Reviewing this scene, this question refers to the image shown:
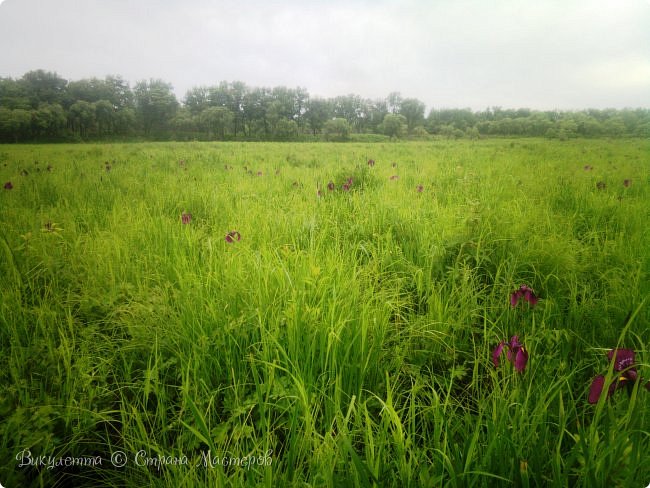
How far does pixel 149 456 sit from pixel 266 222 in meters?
1.90

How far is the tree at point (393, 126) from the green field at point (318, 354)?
4026cm

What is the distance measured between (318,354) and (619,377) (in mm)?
981

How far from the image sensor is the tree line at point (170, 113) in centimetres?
497

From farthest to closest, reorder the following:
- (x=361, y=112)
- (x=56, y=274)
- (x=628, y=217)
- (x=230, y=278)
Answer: (x=361, y=112), (x=628, y=217), (x=56, y=274), (x=230, y=278)

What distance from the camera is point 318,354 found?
51.2 inches

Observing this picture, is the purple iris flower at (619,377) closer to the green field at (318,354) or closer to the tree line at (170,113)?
the green field at (318,354)

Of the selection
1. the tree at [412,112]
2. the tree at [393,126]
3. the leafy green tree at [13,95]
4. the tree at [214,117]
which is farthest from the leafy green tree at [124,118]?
the tree at [412,112]

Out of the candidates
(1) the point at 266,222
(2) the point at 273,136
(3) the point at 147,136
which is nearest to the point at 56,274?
(1) the point at 266,222

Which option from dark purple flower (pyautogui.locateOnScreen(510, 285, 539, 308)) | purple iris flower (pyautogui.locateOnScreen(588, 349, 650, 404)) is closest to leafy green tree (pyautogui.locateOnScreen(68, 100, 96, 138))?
dark purple flower (pyautogui.locateOnScreen(510, 285, 539, 308))

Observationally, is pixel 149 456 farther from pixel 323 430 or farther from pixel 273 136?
pixel 273 136

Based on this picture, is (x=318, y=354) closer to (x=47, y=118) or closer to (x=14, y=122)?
(x=14, y=122)

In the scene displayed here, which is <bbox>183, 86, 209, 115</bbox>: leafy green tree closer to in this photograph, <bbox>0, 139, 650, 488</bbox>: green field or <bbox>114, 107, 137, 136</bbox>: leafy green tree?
<bbox>114, 107, 137, 136</bbox>: leafy green tree

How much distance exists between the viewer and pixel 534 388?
1.06 metres

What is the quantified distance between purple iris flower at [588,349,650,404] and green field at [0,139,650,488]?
0.20ft
